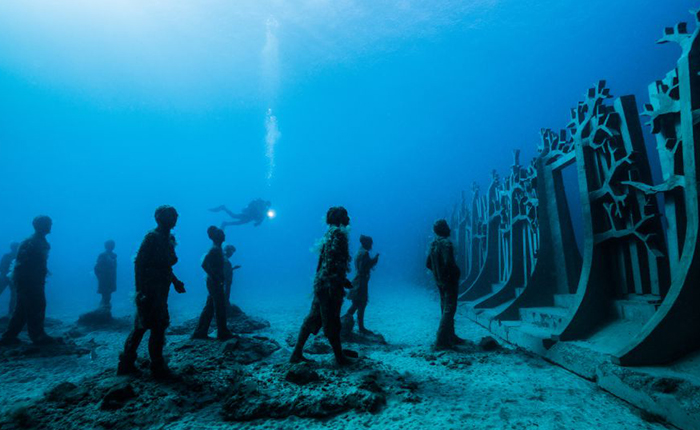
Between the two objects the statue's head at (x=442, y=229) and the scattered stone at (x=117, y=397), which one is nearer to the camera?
the scattered stone at (x=117, y=397)

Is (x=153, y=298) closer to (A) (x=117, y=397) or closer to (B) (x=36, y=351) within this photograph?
(A) (x=117, y=397)

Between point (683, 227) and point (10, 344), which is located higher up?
point (683, 227)

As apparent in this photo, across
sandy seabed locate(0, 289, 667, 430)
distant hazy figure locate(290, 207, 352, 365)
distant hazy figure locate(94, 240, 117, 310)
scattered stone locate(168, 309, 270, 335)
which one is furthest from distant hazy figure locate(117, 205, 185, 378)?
distant hazy figure locate(94, 240, 117, 310)

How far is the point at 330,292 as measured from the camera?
500 cm

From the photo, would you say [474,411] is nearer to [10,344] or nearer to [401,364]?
[401,364]

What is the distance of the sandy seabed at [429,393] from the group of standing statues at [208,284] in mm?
497

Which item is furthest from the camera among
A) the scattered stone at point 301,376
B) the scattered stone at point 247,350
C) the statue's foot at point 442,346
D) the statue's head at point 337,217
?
the statue's foot at point 442,346

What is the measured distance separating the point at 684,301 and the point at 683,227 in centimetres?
127

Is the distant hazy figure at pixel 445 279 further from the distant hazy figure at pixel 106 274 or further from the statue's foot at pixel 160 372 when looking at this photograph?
the distant hazy figure at pixel 106 274

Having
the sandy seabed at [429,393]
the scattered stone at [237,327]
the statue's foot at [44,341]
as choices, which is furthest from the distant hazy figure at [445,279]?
the statue's foot at [44,341]

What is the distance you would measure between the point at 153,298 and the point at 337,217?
3103 millimetres

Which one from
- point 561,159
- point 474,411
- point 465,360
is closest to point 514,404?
point 474,411

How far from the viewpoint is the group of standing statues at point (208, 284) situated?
4309 mm

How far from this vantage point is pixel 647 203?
4.80 meters
